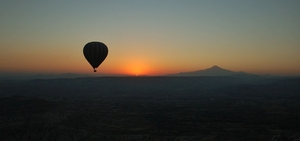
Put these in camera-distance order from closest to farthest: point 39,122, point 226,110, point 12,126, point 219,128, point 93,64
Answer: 1. point 93,64
2. point 12,126
3. point 39,122
4. point 219,128
5. point 226,110

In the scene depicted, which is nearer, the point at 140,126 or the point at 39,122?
the point at 39,122

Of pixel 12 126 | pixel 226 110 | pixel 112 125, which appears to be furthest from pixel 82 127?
pixel 226 110

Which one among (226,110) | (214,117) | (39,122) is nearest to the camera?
(39,122)

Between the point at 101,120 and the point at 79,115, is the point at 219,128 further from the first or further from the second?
the point at 79,115

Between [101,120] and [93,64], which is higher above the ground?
[93,64]

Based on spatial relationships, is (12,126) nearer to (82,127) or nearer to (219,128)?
(82,127)

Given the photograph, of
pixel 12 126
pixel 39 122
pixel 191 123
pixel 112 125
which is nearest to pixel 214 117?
pixel 191 123
